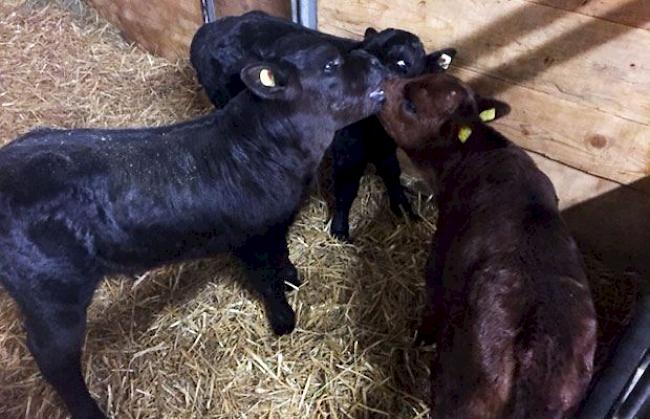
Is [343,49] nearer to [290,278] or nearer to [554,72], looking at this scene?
[554,72]

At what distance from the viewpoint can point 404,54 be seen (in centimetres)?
320

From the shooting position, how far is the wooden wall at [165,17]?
426 centimetres

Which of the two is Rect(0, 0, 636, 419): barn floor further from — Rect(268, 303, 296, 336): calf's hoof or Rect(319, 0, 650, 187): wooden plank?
Rect(319, 0, 650, 187): wooden plank

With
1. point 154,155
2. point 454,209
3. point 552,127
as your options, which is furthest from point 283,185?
point 552,127

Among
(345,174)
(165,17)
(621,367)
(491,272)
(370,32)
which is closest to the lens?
(621,367)

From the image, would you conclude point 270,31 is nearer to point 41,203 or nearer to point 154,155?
point 154,155

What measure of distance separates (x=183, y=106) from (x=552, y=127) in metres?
2.60

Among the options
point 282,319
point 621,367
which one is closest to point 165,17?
point 282,319

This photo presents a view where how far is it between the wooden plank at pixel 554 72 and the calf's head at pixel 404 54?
17 centimetres

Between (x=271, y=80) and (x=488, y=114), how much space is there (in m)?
1.03

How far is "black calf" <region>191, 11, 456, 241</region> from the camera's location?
3.22 metres

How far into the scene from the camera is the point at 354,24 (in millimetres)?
3621

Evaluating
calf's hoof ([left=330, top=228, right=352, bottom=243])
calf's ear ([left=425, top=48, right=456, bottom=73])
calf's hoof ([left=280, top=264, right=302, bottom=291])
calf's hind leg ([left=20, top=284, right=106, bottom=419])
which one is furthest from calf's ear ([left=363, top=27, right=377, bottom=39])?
calf's hind leg ([left=20, top=284, right=106, bottom=419])

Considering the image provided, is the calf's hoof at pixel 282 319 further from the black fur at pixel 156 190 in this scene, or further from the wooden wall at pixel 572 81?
the wooden wall at pixel 572 81
